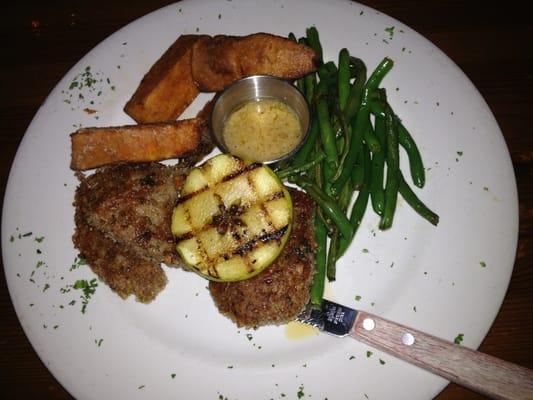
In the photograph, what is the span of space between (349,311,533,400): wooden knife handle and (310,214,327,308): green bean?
40cm

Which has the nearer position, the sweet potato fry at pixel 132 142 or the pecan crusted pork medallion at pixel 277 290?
the pecan crusted pork medallion at pixel 277 290

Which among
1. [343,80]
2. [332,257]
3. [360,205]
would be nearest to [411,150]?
[360,205]

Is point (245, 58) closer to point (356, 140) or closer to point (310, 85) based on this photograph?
point (310, 85)

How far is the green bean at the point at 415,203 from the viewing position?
13.4 ft

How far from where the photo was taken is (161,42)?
5.14 metres

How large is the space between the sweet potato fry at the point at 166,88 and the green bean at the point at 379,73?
196cm

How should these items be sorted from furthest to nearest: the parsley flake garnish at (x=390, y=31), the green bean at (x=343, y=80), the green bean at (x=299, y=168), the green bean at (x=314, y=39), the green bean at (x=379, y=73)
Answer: the parsley flake garnish at (x=390, y=31), the green bean at (x=314, y=39), the green bean at (x=379, y=73), the green bean at (x=343, y=80), the green bean at (x=299, y=168)

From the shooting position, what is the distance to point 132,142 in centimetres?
445

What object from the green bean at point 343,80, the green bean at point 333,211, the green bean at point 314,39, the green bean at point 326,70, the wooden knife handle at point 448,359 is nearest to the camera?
the wooden knife handle at point 448,359

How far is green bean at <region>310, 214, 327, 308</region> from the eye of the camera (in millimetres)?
3938

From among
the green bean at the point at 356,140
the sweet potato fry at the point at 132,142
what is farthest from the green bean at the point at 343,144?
the sweet potato fry at the point at 132,142

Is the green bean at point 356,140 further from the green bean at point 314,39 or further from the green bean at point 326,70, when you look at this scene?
the green bean at point 314,39

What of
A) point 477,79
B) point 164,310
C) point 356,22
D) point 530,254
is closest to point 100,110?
point 164,310

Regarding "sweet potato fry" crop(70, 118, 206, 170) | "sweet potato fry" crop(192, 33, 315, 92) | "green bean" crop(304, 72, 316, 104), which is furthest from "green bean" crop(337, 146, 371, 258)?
"sweet potato fry" crop(70, 118, 206, 170)
